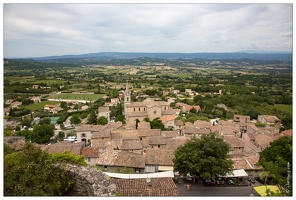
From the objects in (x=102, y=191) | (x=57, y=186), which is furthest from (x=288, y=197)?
(x=57, y=186)

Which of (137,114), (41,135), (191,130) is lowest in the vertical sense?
(41,135)

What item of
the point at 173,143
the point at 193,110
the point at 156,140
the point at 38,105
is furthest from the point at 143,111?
the point at 38,105

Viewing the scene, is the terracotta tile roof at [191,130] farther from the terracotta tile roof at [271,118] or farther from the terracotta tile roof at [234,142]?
the terracotta tile roof at [271,118]

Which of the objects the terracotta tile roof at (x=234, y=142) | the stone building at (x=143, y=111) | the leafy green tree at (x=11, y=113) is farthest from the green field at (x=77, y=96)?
the terracotta tile roof at (x=234, y=142)

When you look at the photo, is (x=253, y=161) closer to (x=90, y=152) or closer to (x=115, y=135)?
(x=90, y=152)

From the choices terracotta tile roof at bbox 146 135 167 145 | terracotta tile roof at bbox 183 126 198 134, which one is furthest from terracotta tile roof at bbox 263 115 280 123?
terracotta tile roof at bbox 146 135 167 145

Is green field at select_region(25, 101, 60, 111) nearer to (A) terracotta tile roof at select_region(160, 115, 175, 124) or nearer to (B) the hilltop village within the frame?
(B) the hilltop village

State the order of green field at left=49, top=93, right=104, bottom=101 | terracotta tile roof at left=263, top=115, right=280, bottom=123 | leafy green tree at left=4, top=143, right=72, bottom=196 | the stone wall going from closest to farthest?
leafy green tree at left=4, top=143, right=72, bottom=196 < the stone wall < terracotta tile roof at left=263, top=115, right=280, bottom=123 < green field at left=49, top=93, right=104, bottom=101
